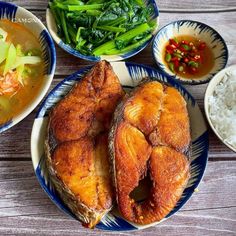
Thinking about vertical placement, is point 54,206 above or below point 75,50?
below

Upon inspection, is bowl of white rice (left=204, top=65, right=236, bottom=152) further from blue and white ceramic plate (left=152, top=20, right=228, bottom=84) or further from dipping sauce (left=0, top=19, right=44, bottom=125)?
dipping sauce (left=0, top=19, right=44, bottom=125)

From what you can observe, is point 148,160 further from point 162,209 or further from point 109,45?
point 109,45

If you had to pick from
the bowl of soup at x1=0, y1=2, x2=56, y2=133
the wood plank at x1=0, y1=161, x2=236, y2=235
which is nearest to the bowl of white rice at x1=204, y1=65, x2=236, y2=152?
the wood plank at x1=0, y1=161, x2=236, y2=235

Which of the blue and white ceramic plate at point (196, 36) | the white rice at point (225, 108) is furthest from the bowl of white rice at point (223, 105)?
the blue and white ceramic plate at point (196, 36)

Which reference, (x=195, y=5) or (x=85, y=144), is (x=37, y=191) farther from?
(x=195, y=5)

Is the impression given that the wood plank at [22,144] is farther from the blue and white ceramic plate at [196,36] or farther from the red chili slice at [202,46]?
the red chili slice at [202,46]

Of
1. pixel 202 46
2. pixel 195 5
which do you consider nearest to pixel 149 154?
pixel 202 46
